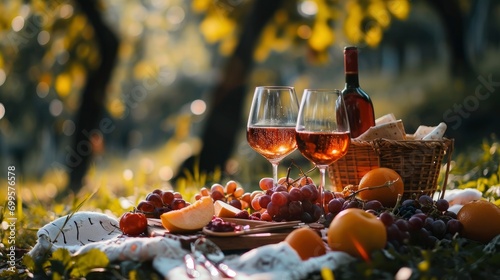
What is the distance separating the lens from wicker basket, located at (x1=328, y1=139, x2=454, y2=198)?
2.77 metres

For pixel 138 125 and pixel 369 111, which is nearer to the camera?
pixel 369 111

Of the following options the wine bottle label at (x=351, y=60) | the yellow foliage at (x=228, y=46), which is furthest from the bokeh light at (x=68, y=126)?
the wine bottle label at (x=351, y=60)

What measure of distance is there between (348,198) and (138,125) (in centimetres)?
2562

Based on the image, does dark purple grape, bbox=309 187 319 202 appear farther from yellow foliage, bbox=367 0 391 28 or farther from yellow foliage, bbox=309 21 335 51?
yellow foliage, bbox=309 21 335 51

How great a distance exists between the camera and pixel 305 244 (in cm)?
205

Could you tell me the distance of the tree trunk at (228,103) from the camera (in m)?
7.11

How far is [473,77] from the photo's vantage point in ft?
34.4

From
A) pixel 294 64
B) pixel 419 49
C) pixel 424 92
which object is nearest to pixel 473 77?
pixel 424 92

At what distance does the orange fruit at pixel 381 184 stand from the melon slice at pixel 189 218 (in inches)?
26.2

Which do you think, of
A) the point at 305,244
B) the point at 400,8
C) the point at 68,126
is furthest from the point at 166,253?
the point at 68,126

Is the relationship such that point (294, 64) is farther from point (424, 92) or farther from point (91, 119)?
point (91, 119)

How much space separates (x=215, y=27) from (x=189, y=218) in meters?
4.89

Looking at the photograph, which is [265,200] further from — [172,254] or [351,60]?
[351,60]

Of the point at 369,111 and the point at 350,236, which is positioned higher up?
the point at 369,111
